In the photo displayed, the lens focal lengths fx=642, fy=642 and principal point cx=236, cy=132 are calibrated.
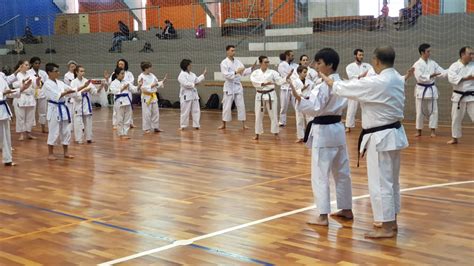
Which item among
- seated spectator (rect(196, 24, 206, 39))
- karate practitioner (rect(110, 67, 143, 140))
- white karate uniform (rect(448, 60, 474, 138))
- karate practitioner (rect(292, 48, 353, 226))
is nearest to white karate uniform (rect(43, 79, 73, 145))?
karate practitioner (rect(110, 67, 143, 140))

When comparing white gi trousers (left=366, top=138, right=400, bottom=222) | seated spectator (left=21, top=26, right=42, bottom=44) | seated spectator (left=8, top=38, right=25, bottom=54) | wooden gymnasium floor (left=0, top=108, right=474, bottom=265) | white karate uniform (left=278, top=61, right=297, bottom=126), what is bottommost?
wooden gymnasium floor (left=0, top=108, right=474, bottom=265)

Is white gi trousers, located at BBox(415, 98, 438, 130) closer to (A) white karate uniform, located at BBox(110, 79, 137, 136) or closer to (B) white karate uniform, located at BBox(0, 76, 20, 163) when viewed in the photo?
(A) white karate uniform, located at BBox(110, 79, 137, 136)

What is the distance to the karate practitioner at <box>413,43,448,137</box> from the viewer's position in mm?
10859

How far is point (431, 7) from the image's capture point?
1545 cm

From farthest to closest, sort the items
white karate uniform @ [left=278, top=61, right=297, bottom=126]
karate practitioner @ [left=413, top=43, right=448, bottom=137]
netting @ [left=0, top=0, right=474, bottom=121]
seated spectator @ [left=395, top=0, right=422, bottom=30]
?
seated spectator @ [left=395, top=0, right=422, bottom=30] → netting @ [left=0, top=0, right=474, bottom=121] → white karate uniform @ [left=278, top=61, right=297, bottom=126] → karate practitioner @ [left=413, top=43, right=448, bottom=137]

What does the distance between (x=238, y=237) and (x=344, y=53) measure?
35.8 feet

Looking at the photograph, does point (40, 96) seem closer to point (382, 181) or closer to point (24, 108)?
point (24, 108)

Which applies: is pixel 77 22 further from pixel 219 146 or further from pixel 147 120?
pixel 219 146

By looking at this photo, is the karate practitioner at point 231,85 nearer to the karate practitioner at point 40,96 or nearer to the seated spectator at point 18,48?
the karate practitioner at point 40,96

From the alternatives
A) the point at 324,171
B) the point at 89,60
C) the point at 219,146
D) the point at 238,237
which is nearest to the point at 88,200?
the point at 238,237

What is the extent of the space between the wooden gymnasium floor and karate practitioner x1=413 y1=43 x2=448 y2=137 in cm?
65

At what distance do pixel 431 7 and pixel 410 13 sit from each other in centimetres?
79

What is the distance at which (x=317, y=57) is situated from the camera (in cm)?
555

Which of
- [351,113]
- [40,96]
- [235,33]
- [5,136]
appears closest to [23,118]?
[40,96]
